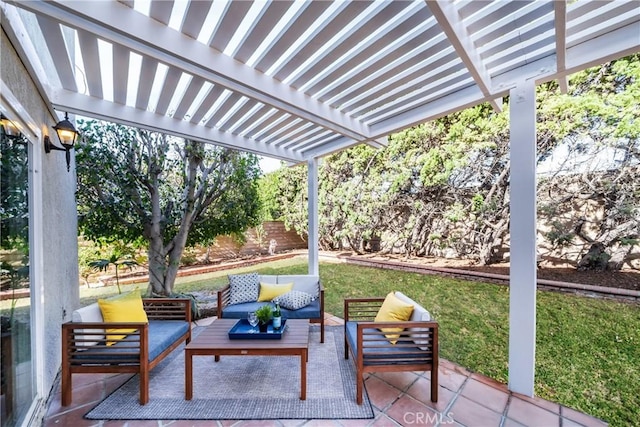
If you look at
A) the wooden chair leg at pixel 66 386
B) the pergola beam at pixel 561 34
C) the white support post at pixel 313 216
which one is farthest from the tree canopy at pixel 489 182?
the wooden chair leg at pixel 66 386

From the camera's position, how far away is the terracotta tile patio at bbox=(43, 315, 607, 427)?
90.0 inches

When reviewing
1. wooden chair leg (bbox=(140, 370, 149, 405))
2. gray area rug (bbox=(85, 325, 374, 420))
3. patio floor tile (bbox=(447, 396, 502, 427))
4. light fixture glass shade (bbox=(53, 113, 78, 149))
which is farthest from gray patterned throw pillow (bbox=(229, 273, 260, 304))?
patio floor tile (bbox=(447, 396, 502, 427))

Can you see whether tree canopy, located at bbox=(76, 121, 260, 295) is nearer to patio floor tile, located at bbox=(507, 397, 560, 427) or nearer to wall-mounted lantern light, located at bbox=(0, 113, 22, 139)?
wall-mounted lantern light, located at bbox=(0, 113, 22, 139)

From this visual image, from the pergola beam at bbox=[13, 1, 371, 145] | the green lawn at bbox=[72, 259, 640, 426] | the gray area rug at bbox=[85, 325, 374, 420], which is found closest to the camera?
the pergola beam at bbox=[13, 1, 371, 145]

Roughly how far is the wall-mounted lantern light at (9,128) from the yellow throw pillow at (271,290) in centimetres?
311

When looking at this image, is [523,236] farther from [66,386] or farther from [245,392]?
[66,386]

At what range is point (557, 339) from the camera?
11.8ft

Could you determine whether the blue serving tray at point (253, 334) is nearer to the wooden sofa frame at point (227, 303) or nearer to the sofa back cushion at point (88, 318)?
the wooden sofa frame at point (227, 303)

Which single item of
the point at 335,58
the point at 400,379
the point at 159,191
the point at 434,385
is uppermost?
the point at 335,58

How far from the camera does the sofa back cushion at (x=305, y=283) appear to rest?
4.40 meters

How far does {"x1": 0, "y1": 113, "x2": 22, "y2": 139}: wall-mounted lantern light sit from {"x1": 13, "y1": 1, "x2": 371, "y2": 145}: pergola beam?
0.71m

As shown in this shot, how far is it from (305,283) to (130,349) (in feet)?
7.75

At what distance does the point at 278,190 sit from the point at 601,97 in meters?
8.56

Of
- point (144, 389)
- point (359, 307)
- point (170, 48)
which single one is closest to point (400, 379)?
point (359, 307)
